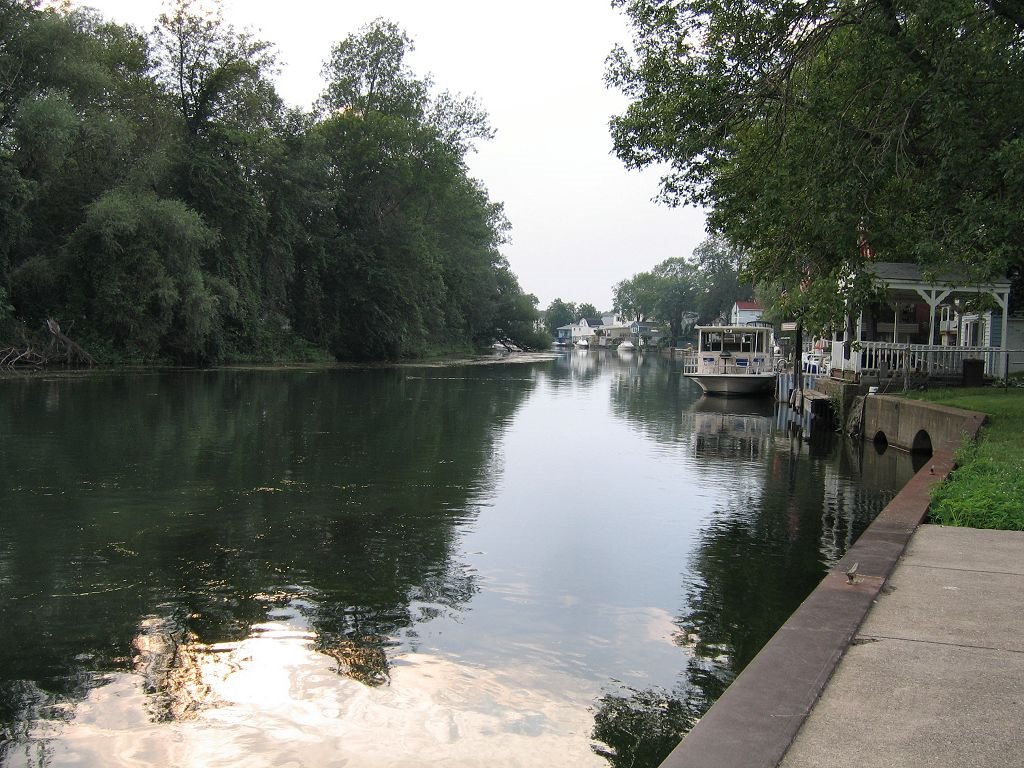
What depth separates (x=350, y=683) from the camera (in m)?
6.54

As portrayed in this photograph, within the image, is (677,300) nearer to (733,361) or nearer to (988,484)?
(733,361)

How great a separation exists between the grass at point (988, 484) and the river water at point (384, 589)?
5.03ft

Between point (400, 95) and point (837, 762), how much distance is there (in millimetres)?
65719

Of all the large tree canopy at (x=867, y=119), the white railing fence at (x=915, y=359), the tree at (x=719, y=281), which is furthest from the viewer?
the tree at (x=719, y=281)

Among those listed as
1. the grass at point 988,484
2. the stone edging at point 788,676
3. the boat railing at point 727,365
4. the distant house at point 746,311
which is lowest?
the stone edging at point 788,676

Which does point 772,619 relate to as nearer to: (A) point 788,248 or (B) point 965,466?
(B) point 965,466

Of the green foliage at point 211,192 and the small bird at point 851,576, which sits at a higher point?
the green foliage at point 211,192

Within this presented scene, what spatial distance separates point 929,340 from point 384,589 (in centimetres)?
2506

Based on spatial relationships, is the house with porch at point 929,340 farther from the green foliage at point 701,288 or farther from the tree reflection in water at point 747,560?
the green foliage at point 701,288

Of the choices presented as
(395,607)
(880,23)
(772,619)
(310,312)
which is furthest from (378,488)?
(310,312)

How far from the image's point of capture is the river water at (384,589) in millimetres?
5836

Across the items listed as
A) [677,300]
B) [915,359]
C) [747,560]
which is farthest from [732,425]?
[677,300]

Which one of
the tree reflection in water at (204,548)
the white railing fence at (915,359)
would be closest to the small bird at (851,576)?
the tree reflection in water at (204,548)

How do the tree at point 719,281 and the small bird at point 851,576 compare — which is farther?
the tree at point 719,281
